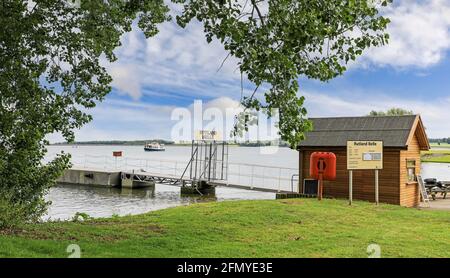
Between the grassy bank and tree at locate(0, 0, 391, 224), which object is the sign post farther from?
the grassy bank

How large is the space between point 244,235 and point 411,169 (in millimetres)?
12501

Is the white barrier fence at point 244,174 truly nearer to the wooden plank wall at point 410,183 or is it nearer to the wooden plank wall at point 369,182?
the wooden plank wall at point 369,182

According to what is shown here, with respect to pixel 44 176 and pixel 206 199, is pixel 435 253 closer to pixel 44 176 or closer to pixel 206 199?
pixel 44 176

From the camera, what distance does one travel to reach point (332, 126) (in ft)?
66.7

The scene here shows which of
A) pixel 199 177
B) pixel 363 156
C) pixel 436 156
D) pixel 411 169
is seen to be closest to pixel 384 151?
pixel 411 169

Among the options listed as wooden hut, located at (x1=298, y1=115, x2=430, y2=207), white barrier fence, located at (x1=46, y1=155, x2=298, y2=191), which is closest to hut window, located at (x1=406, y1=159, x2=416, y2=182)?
wooden hut, located at (x1=298, y1=115, x2=430, y2=207)

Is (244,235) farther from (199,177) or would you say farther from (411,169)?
(199,177)

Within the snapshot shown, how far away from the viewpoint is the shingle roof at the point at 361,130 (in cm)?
1823

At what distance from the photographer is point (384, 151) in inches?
719

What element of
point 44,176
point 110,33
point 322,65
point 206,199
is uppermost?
point 110,33

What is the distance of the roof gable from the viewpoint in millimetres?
18188

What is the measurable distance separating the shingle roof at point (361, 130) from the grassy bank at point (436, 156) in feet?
280

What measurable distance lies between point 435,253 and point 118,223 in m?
7.04
